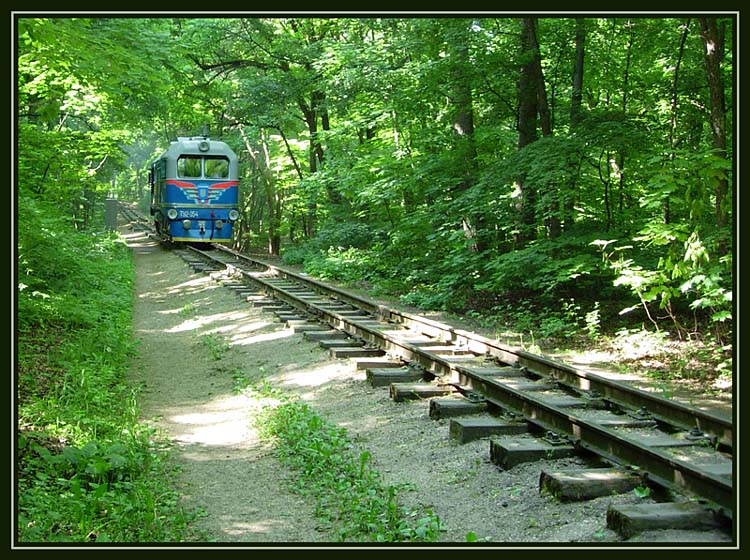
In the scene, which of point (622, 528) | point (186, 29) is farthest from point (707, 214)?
point (186, 29)

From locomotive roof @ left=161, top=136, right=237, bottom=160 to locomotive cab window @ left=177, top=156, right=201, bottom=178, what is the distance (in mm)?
161

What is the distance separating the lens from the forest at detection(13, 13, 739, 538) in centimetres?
816

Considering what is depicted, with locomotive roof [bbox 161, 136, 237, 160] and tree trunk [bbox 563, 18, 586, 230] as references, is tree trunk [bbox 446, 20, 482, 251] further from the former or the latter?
locomotive roof [bbox 161, 136, 237, 160]

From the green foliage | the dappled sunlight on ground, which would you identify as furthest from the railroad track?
the green foliage

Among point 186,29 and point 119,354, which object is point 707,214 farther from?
point 186,29

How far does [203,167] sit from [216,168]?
0.43m

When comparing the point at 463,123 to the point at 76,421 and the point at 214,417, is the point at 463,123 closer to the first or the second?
the point at 214,417

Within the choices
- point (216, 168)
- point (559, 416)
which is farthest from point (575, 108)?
point (216, 168)

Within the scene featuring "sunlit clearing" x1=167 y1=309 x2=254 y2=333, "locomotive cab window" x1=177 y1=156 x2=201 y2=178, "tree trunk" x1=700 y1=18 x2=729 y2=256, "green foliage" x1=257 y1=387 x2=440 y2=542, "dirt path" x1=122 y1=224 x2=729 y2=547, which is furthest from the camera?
"locomotive cab window" x1=177 y1=156 x2=201 y2=178

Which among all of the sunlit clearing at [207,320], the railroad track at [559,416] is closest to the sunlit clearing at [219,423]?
the railroad track at [559,416]

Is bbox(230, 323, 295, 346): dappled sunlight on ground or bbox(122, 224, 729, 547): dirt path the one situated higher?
bbox(230, 323, 295, 346): dappled sunlight on ground

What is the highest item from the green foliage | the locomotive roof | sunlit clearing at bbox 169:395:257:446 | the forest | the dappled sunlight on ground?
the locomotive roof

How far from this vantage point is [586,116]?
1088cm

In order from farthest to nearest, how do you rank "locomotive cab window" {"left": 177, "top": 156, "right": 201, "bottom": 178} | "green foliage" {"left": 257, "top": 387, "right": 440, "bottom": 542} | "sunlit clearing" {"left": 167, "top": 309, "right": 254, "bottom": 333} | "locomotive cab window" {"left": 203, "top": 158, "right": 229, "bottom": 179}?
"locomotive cab window" {"left": 203, "top": 158, "right": 229, "bottom": 179} < "locomotive cab window" {"left": 177, "top": 156, "right": 201, "bottom": 178} < "sunlit clearing" {"left": 167, "top": 309, "right": 254, "bottom": 333} < "green foliage" {"left": 257, "top": 387, "right": 440, "bottom": 542}
